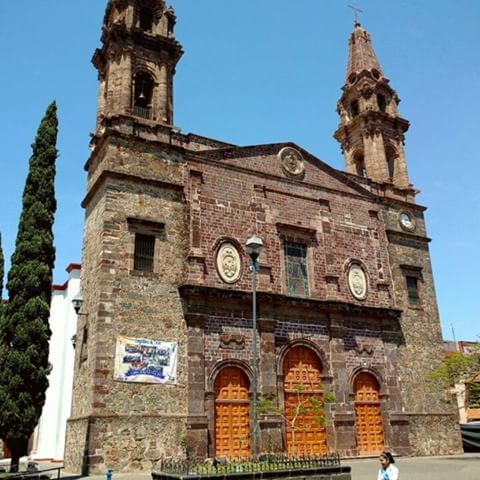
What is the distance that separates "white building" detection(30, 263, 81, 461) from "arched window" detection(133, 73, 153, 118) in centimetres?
911

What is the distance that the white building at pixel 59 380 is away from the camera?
26.1 meters

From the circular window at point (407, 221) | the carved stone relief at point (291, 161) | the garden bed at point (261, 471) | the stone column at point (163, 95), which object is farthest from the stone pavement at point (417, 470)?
the stone column at point (163, 95)

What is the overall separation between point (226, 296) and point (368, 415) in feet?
25.6

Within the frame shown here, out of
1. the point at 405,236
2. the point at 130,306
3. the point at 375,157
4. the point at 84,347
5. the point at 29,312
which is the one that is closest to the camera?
the point at 29,312

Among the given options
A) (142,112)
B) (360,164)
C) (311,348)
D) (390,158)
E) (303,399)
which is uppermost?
(360,164)

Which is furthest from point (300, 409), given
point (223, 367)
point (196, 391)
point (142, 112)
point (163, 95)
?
point (163, 95)

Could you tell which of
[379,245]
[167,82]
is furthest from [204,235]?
[379,245]

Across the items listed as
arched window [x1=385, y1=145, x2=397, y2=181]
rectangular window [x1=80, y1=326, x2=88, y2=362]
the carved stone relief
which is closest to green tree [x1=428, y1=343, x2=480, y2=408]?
the carved stone relief

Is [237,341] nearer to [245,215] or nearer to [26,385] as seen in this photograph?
[245,215]

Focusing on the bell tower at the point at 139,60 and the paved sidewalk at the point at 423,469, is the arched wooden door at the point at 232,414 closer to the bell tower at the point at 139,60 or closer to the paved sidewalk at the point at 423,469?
the paved sidewalk at the point at 423,469

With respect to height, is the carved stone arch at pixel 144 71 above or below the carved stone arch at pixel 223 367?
above

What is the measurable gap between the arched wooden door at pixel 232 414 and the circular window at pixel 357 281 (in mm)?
6696

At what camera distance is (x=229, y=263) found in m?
20.4

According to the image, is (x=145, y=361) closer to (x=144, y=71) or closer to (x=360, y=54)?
(x=144, y=71)
